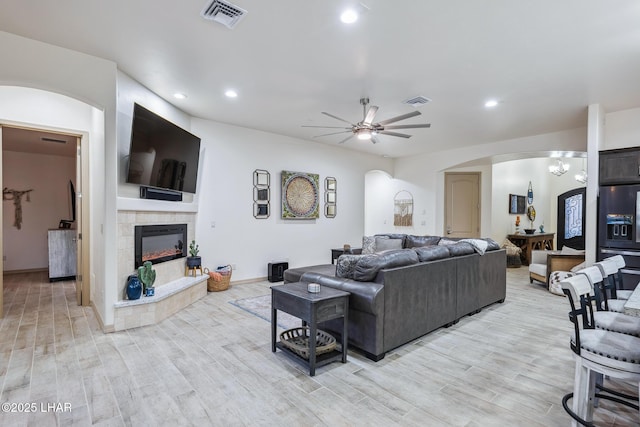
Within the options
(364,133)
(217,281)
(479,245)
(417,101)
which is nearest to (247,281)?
(217,281)

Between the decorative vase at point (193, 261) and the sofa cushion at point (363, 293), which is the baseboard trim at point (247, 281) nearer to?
the decorative vase at point (193, 261)

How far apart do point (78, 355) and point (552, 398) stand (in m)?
3.90

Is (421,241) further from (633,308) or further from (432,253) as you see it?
(633,308)

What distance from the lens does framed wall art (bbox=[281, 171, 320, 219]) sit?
254 inches

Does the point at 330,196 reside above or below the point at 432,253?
above

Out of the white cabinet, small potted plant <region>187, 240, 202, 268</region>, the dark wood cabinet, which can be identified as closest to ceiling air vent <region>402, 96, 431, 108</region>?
the dark wood cabinet

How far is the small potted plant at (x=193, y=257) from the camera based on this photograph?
492 centimetres

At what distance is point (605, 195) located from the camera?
14.7 ft

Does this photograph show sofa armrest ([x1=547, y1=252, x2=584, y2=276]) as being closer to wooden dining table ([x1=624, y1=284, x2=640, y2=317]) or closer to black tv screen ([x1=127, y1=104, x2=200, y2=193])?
wooden dining table ([x1=624, y1=284, x2=640, y2=317])

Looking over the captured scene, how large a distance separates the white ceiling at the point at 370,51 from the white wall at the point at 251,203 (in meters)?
1.13

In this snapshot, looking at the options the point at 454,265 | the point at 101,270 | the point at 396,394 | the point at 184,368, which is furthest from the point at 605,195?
the point at 101,270

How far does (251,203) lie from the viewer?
19.7 ft

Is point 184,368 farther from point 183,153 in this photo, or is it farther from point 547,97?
point 547,97

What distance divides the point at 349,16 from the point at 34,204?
7939 millimetres
